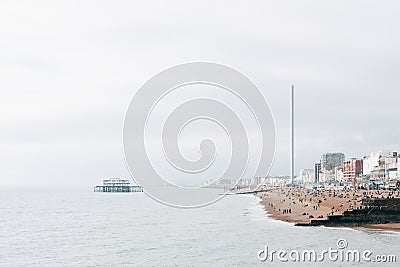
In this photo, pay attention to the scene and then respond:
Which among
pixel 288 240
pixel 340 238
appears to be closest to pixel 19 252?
pixel 288 240

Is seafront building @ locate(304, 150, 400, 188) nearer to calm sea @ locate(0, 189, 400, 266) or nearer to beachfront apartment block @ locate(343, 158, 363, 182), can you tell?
beachfront apartment block @ locate(343, 158, 363, 182)

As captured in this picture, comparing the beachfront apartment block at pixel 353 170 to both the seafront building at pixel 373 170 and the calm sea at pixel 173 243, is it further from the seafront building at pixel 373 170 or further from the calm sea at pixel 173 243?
the calm sea at pixel 173 243

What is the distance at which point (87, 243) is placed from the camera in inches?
1753
